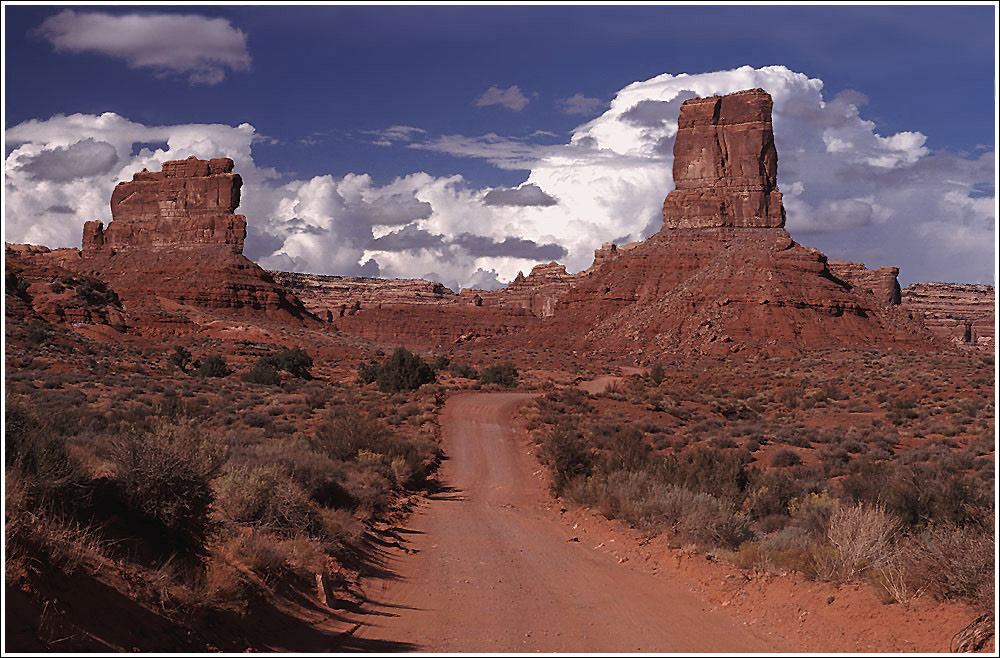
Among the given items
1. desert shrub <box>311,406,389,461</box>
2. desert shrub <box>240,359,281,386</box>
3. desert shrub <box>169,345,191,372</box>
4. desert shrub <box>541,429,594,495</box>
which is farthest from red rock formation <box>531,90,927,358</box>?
desert shrub <box>311,406,389,461</box>

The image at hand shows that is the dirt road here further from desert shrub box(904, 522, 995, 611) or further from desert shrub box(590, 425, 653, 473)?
desert shrub box(590, 425, 653, 473)

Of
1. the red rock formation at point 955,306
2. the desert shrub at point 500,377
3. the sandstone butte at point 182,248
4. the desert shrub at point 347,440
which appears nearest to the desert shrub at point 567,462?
→ the desert shrub at point 347,440

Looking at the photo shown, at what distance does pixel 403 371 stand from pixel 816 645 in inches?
1417

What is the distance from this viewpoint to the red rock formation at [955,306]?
14188 cm

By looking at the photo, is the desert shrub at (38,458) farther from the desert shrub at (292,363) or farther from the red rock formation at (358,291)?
the red rock formation at (358,291)

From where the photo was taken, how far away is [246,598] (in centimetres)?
810

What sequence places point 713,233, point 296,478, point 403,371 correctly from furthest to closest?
point 713,233 → point 403,371 → point 296,478

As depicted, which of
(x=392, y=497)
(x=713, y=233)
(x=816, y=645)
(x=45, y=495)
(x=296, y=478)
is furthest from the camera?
(x=713, y=233)

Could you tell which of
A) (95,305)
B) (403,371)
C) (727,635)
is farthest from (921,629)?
(95,305)

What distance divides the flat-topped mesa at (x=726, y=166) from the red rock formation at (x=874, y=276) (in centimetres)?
4459

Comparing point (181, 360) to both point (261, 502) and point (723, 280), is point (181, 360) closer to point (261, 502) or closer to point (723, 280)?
point (261, 502)

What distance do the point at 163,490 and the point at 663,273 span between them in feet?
291

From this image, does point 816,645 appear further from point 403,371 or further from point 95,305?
point 95,305

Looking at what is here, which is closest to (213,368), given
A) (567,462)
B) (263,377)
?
(263,377)
